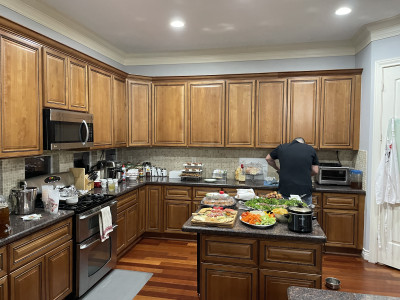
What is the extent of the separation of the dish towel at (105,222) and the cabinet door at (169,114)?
1.82 metres

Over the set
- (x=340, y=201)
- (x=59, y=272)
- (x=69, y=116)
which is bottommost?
(x=59, y=272)

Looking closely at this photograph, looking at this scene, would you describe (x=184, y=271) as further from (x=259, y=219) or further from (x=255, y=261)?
(x=259, y=219)

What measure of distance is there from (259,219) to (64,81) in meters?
2.45

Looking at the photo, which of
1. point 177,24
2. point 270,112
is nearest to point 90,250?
point 177,24

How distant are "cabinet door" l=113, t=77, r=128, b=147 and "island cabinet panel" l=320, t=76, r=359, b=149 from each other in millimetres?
2958

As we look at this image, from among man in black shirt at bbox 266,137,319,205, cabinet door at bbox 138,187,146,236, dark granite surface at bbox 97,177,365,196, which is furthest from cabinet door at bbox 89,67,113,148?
man in black shirt at bbox 266,137,319,205

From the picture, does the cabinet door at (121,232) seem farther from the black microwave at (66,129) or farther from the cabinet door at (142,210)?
the black microwave at (66,129)

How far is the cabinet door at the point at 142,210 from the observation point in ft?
14.1

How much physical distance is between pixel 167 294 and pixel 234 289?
101 centimetres

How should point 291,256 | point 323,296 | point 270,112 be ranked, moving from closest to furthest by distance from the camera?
point 323,296
point 291,256
point 270,112

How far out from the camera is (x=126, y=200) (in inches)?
151

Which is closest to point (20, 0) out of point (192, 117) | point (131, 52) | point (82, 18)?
point (82, 18)

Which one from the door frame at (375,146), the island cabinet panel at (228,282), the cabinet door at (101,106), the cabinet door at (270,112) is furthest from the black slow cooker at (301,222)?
the cabinet door at (101,106)

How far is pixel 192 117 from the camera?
4.66 meters
